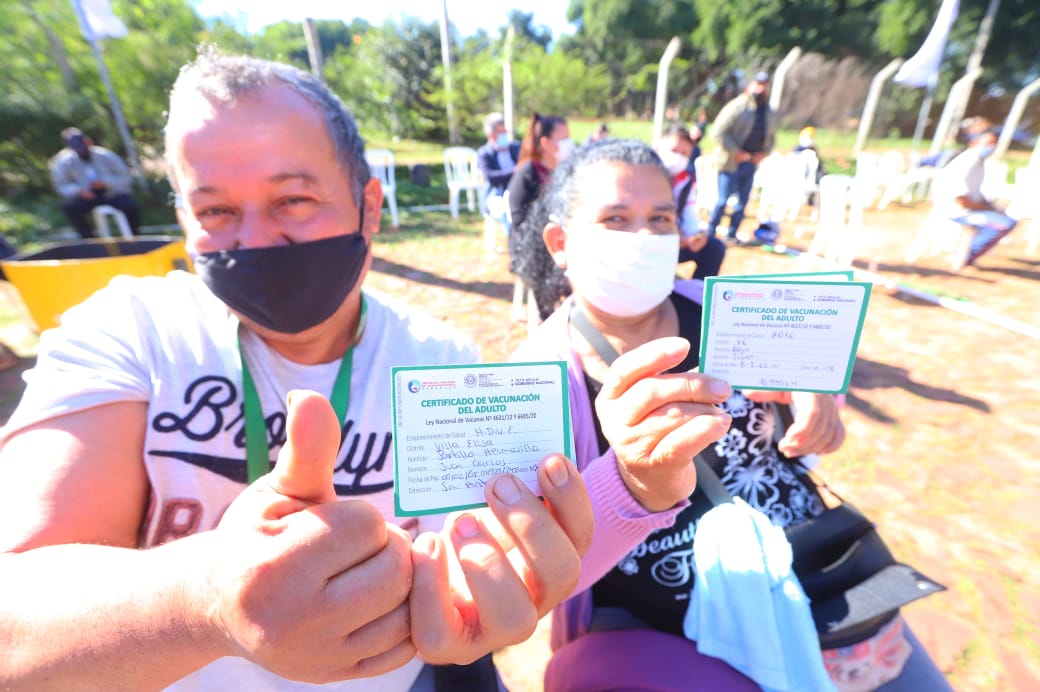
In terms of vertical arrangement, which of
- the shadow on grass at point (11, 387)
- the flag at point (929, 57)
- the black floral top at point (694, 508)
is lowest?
the shadow on grass at point (11, 387)

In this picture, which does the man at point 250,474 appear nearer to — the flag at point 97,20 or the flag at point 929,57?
the flag at point 97,20

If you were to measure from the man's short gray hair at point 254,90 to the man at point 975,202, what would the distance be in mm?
8205

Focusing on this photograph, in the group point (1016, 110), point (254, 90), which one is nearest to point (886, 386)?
point (254, 90)

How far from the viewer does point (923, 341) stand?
4492 millimetres

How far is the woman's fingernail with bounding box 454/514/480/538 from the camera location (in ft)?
2.62

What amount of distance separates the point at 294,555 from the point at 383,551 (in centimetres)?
12

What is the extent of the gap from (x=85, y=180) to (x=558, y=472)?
8206 mm

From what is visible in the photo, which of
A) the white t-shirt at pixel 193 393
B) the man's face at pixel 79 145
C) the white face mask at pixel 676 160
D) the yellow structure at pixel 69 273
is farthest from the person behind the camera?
the man's face at pixel 79 145

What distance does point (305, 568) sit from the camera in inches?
24.5

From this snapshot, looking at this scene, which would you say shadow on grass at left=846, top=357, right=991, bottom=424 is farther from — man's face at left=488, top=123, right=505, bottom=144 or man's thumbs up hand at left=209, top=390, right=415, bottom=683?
man's face at left=488, top=123, right=505, bottom=144

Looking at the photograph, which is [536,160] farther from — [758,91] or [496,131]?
[758,91]

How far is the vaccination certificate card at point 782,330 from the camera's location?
3.23ft

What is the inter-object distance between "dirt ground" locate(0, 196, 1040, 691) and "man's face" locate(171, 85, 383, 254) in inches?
75.9

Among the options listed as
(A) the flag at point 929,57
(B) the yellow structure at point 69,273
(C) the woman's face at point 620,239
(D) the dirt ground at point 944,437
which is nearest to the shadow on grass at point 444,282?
(D) the dirt ground at point 944,437
